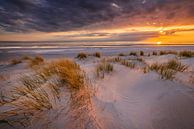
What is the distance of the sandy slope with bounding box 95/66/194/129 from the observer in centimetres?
261

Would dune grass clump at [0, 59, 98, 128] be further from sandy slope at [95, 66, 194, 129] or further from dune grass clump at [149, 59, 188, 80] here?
dune grass clump at [149, 59, 188, 80]

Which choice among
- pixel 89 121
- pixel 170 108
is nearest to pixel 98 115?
pixel 89 121

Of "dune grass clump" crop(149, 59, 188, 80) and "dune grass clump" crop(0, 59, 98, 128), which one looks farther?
"dune grass clump" crop(149, 59, 188, 80)

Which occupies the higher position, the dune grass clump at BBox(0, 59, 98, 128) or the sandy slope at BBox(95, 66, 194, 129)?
the dune grass clump at BBox(0, 59, 98, 128)

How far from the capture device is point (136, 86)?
4.05 metres

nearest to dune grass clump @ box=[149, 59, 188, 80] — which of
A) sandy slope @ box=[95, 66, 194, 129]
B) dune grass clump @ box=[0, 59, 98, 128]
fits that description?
sandy slope @ box=[95, 66, 194, 129]

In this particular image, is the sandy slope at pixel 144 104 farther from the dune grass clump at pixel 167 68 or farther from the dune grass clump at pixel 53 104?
the dune grass clump at pixel 167 68

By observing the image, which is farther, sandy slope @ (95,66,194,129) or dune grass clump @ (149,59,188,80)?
dune grass clump @ (149,59,188,80)

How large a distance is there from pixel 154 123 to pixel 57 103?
1520 millimetres

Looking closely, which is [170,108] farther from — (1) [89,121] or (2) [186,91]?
(1) [89,121]

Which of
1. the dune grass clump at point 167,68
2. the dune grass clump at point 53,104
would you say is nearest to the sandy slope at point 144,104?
the dune grass clump at point 53,104

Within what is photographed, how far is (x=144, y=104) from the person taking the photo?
3180 millimetres

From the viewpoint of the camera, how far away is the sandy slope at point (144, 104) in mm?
2605

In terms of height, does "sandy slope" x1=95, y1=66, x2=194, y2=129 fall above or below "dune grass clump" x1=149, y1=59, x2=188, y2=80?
below
